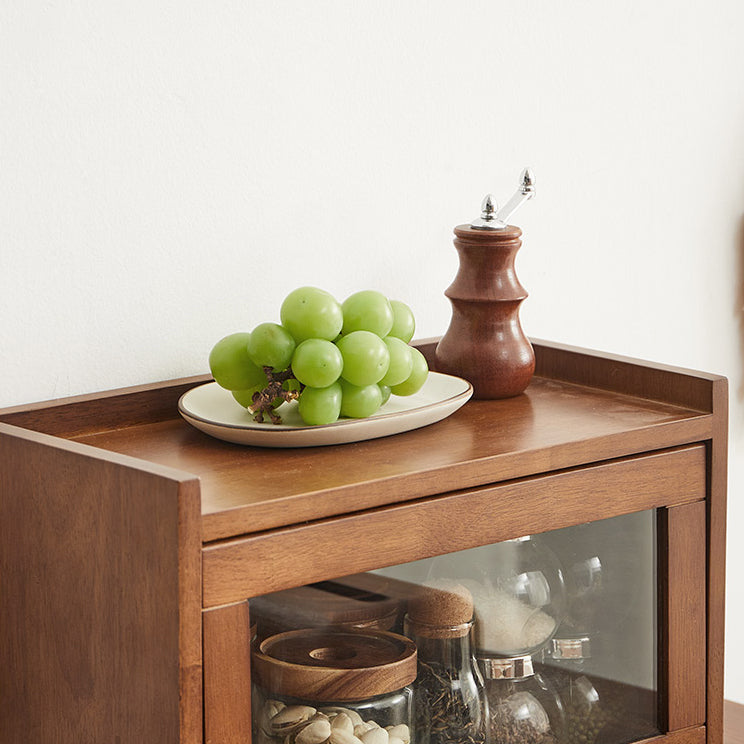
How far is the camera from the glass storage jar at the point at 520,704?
1.03 meters

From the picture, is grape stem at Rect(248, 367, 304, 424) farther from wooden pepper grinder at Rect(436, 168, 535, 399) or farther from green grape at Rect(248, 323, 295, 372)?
wooden pepper grinder at Rect(436, 168, 535, 399)

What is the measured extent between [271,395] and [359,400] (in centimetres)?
8

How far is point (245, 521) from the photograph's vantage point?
84cm

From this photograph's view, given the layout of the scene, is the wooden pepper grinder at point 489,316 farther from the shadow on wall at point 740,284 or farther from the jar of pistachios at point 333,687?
the shadow on wall at point 740,284

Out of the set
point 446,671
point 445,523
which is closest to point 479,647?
point 446,671

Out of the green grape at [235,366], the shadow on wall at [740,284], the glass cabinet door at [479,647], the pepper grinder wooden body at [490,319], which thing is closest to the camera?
the glass cabinet door at [479,647]

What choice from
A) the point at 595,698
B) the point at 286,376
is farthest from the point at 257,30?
the point at 595,698

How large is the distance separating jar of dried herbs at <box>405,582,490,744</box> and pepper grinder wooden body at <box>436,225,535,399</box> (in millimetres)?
260

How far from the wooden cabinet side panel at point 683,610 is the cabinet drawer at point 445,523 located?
23 mm

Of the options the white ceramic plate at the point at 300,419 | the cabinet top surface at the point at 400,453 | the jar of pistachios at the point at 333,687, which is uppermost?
the white ceramic plate at the point at 300,419

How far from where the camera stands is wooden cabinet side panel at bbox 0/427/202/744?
81 centimetres

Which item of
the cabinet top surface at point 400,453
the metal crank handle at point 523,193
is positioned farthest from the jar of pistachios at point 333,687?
the metal crank handle at point 523,193

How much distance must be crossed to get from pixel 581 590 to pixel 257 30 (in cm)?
64

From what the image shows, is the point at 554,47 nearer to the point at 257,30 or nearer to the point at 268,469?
the point at 257,30
